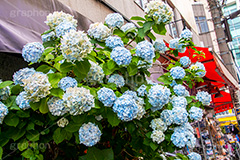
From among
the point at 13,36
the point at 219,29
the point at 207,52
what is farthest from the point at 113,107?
the point at 219,29

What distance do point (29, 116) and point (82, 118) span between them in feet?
1.24

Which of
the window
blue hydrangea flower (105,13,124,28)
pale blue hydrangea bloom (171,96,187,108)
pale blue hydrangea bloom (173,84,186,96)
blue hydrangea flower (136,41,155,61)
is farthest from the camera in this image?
the window

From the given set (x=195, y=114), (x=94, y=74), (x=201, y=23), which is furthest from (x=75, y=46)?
(x=201, y=23)

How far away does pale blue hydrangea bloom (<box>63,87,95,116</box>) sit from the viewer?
4.53ft

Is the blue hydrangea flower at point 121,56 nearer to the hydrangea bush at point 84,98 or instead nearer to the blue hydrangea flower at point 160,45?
the hydrangea bush at point 84,98

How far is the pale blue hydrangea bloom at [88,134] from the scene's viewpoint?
1525 millimetres

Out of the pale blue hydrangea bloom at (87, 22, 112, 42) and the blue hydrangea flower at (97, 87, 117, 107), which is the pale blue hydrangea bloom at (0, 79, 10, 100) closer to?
the blue hydrangea flower at (97, 87, 117, 107)

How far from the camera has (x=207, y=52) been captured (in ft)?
19.4

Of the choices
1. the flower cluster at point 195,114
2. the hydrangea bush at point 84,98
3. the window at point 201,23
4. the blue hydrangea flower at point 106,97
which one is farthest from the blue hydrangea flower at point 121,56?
the window at point 201,23

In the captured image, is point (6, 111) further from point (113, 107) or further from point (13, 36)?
point (13, 36)

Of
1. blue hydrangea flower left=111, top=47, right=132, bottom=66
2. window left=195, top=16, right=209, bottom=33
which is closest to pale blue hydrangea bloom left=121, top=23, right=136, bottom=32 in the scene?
blue hydrangea flower left=111, top=47, right=132, bottom=66

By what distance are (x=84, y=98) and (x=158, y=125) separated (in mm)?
772

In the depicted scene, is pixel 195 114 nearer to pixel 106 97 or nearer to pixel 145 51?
pixel 145 51

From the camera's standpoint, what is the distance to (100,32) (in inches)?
80.2
